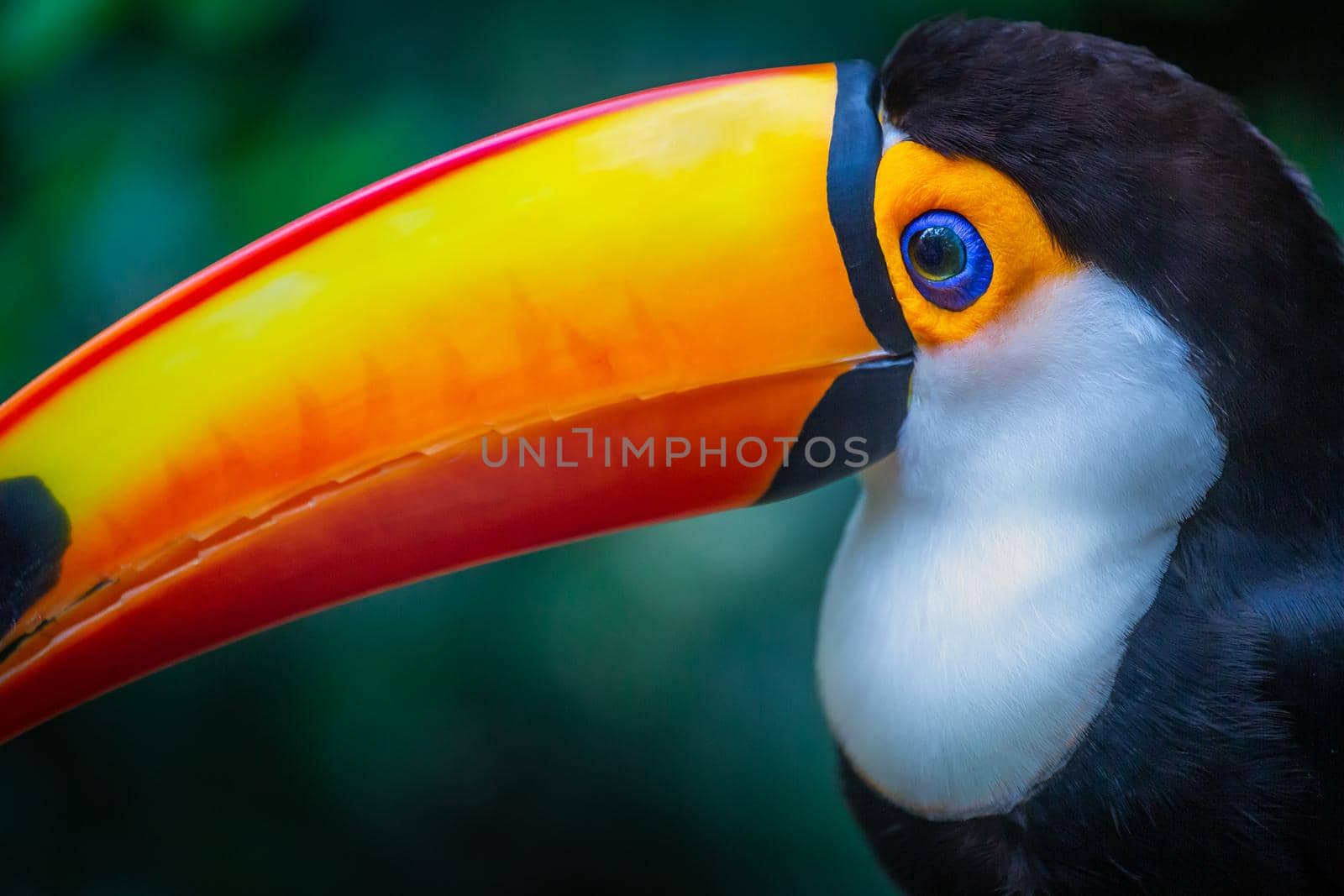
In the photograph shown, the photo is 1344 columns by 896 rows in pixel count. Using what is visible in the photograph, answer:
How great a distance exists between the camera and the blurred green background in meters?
1.77

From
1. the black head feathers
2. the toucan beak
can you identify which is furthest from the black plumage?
the toucan beak

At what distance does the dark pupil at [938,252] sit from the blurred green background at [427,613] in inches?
31.9

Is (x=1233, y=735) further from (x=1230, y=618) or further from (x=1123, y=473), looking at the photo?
(x=1123, y=473)

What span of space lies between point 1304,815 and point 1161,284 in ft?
1.53

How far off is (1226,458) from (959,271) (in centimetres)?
28

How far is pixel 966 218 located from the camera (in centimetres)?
98

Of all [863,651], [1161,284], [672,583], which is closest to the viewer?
[1161,284]

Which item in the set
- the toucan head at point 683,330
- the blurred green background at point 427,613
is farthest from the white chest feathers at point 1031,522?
the blurred green background at point 427,613

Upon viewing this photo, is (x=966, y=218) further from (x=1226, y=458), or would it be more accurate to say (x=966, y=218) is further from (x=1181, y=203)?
(x=1226, y=458)

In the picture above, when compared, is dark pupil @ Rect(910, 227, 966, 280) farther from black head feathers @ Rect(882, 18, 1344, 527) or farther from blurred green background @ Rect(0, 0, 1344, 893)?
blurred green background @ Rect(0, 0, 1344, 893)

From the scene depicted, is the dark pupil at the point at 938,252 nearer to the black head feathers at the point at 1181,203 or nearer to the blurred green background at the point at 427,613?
the black head feathers at the point at 1181,203

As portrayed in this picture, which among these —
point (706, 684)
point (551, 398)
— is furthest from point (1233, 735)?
point (706, 684)

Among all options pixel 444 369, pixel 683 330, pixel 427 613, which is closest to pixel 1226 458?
pixel 683 330

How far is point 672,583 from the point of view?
176cm
